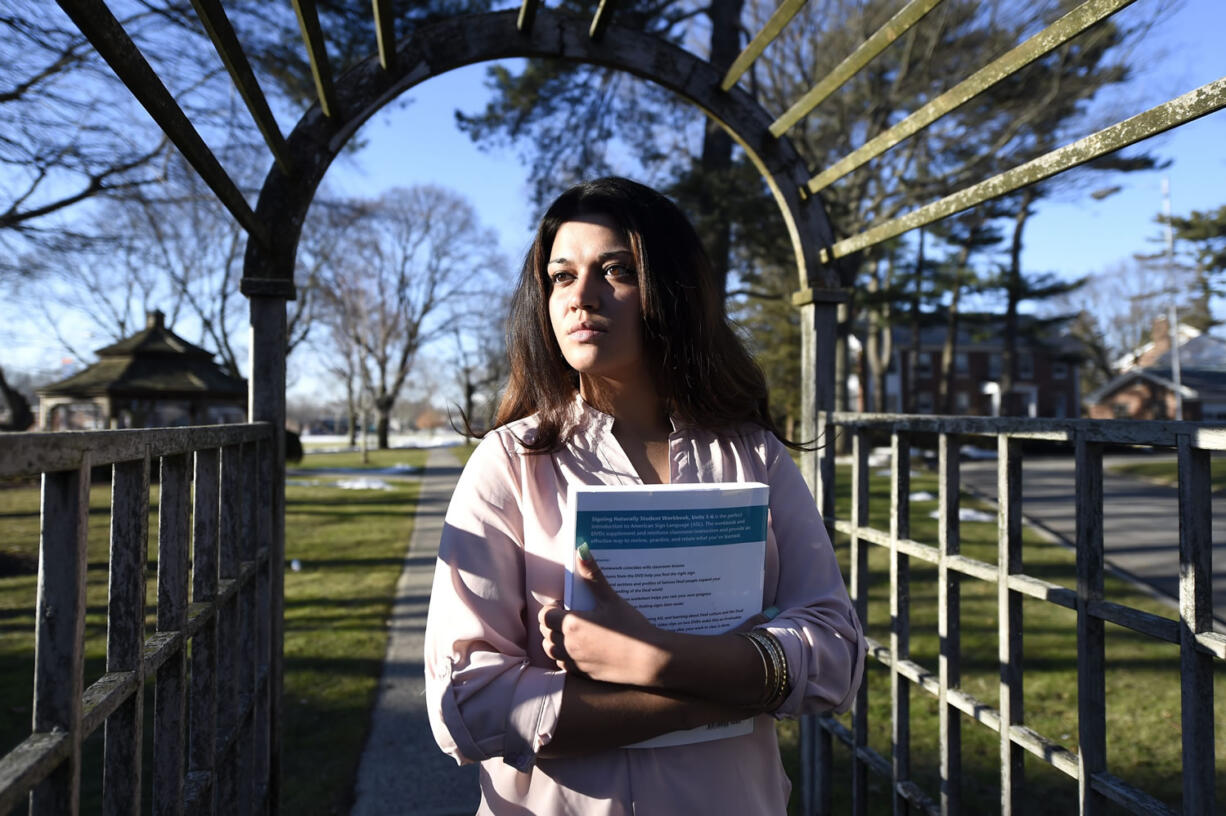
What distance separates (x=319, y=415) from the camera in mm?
93750

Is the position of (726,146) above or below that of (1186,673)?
above

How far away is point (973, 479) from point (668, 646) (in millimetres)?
18765

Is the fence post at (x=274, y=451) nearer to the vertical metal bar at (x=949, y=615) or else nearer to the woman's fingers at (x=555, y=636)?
the woman's fingers at (x=555, y=636)

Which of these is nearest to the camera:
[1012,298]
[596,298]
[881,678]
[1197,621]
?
[1197,621]

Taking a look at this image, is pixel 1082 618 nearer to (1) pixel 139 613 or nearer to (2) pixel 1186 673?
(2) pixel 1186 673

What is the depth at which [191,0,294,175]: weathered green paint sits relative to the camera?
5.27ft

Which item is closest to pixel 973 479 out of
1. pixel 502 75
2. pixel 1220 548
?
pixel 1220 548

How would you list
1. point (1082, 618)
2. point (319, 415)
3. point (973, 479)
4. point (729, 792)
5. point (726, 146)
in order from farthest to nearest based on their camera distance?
point (319, 415), point (973, 479), point (726, 146), point (1082, 618), point (729, 792)

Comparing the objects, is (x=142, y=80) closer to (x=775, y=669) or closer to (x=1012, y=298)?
(x=775, y=669)

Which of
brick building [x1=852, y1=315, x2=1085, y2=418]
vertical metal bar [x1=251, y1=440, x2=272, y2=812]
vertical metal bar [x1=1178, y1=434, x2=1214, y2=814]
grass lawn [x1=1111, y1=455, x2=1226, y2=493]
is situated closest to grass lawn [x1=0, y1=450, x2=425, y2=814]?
vertical metal bar [x1=251, y1=440, x2=272, y2=812]

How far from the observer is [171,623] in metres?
1.62

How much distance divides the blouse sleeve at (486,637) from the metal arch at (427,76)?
158cm

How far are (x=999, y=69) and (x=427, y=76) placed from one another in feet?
5.68

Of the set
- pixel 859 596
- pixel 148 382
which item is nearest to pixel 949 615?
pixel 859 596
